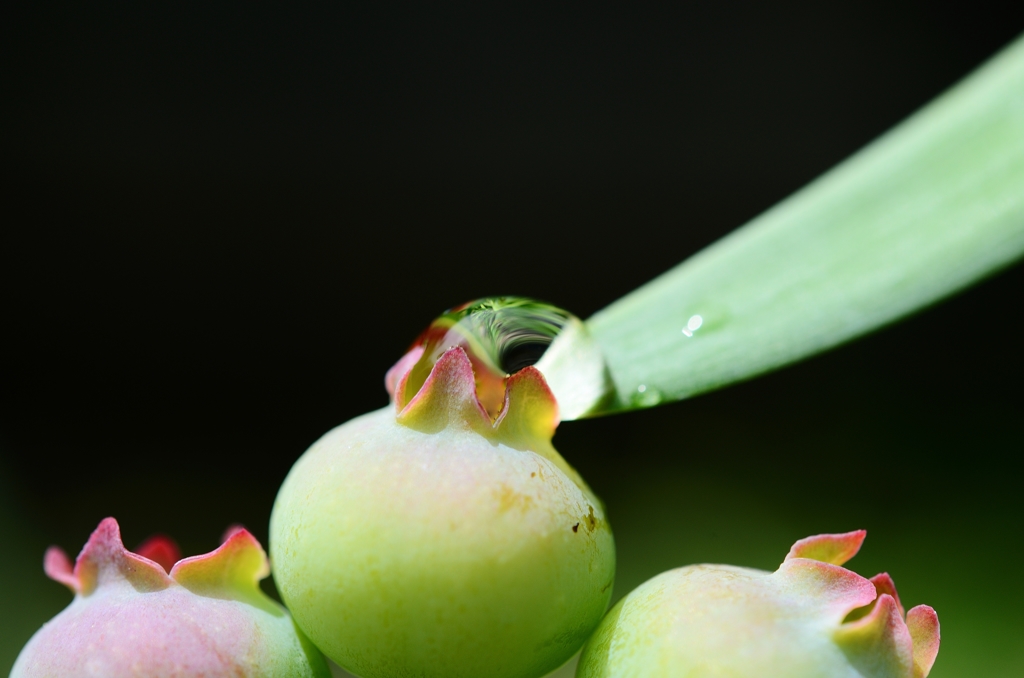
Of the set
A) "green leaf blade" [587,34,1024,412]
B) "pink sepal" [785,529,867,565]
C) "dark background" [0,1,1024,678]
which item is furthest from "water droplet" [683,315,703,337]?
"dark background" [0,1,1024,678]

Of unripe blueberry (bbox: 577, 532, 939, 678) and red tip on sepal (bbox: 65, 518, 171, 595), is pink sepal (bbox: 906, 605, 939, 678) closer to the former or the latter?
unripe blueberry (bbox: 577, 532, 939, 678)

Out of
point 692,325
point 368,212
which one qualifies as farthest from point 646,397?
point 368,212

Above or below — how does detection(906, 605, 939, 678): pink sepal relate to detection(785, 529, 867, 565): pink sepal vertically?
below

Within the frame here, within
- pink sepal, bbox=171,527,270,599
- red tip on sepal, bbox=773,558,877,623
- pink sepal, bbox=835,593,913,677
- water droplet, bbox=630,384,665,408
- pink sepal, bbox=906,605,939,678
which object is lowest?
pink sepal, bbox=906,605,939,678

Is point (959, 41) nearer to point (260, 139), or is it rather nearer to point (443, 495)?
point (260, 139)

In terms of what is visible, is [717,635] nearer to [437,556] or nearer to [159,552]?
[437,556]

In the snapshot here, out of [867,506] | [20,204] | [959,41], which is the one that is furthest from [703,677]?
[959,41]
